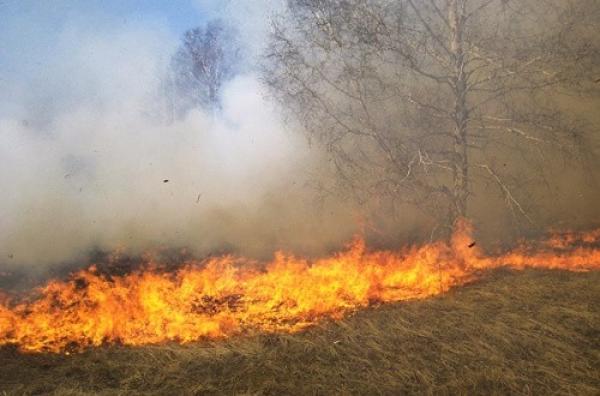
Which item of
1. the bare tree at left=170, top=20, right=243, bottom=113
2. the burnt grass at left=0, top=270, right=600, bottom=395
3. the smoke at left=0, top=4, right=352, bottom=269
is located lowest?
the burnt grass at left=0, top=270, right=600, bottom=395

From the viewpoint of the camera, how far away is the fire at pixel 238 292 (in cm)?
530

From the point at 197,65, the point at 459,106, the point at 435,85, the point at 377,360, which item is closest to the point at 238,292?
the point at 377,360

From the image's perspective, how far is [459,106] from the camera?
7816mm

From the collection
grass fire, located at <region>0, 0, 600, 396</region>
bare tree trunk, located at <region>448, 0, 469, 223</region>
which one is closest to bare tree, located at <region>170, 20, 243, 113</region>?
grass fire, located at <region>0, 0, 600, 396</region>

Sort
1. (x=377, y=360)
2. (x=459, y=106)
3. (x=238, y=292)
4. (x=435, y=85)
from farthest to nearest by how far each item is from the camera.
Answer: (x=435, y=85)
(x=459, y=106)
(x=238, y=292)
(x=377, y=360)

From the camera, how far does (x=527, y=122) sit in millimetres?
7641

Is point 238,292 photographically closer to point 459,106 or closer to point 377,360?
point 377,360

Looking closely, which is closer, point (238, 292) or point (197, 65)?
point (238, 292)

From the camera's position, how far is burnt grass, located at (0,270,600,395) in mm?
4023

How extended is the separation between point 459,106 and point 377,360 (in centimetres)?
504

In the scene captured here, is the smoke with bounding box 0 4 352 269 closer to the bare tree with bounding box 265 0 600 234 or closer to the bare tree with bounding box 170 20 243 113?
the bare tree with bounding box 265 0 600 234

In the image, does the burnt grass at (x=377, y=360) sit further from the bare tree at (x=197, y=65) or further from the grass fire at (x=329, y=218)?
the bare tree at (x=197, y=65)

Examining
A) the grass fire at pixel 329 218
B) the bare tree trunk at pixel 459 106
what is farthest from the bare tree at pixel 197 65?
the bare tree trunk at pixel 459 106

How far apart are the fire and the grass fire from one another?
4 centimetres
